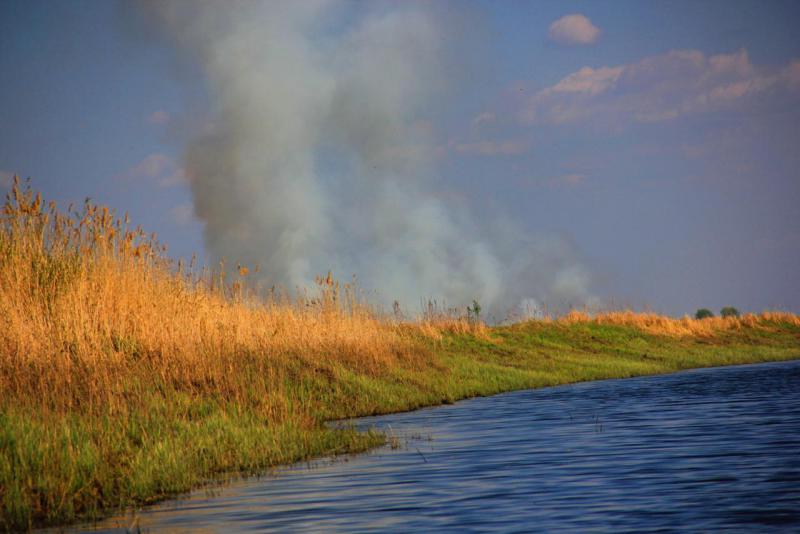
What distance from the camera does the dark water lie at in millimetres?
9297

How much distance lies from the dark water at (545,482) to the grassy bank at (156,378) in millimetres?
920

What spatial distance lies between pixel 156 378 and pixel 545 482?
839 centimetres

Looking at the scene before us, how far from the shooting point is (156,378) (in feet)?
56.9

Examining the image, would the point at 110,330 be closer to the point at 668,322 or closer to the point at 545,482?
the point at 545,482

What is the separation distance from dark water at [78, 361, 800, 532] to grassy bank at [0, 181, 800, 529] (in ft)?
3.02

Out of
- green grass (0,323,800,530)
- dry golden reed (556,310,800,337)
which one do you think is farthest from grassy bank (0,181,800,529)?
dry golden reed (556,310,800,337)

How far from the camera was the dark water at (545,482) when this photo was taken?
9.30 meters

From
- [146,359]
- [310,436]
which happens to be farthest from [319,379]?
[310,436]

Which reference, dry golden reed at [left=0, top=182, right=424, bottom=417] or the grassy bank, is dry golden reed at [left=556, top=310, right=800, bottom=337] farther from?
dry golden reed at [left=0, top=182, right=424, bottom=417]

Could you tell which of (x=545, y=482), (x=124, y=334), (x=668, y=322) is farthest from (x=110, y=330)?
(x=668, y=322)

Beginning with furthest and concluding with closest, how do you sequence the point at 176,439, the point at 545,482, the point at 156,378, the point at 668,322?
the point at 668,322
the point at 156,378
the point at 176,439
the point at 545,482

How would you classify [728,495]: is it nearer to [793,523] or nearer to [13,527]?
[793,523]

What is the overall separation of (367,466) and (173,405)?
12.4 ft

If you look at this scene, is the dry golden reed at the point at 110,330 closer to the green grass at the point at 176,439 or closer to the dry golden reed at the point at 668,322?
the green grass at the point at 176,439
